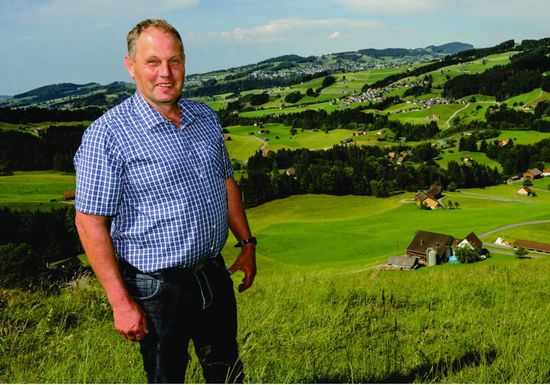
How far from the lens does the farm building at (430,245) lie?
50.4 meters

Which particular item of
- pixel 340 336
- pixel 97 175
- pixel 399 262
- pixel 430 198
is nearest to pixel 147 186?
pixel 97 175

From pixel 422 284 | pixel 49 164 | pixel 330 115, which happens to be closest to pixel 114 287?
pixel 422 284

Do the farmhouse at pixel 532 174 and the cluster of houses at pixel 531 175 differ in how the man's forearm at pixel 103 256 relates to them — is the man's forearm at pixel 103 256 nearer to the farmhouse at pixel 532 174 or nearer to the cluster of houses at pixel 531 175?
the cluster of houses at pixel 531 175

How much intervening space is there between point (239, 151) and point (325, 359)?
12545cm

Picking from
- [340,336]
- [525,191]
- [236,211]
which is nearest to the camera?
[236,211]

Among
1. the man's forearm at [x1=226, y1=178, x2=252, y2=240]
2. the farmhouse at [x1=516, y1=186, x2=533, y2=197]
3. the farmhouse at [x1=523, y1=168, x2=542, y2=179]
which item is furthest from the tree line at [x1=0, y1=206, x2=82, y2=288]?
the farmhouse at [x1=523, y1=168, x2=542, y2=179]

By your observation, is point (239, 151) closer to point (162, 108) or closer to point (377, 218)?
point (377, 218)

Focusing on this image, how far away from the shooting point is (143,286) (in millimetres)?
2801

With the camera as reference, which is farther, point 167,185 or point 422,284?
point 422,284

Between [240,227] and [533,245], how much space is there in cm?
5546

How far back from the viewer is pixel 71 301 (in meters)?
5.98

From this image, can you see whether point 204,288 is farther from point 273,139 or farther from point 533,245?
point 273,139

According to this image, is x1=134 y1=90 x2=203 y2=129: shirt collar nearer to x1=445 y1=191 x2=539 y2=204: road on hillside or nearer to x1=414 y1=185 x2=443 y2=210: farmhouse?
x1=414 y1=185 x2=443 y2=210: farmhouse

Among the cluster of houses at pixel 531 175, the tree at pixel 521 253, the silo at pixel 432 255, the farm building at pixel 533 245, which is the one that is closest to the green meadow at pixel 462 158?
the cluster of houses at pixel 531 175
